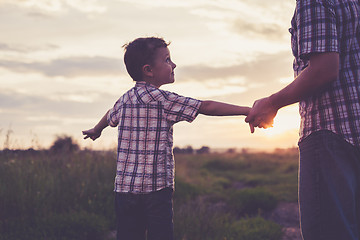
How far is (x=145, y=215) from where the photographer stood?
8.91ft

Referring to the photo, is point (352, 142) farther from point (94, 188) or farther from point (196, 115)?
point (94, 188)

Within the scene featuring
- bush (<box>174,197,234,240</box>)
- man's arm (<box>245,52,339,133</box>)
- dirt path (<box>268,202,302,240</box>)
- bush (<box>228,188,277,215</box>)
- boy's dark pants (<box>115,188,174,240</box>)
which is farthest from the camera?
bush (<box>228,188,277,215</box>)

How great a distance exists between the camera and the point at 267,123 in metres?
2.66

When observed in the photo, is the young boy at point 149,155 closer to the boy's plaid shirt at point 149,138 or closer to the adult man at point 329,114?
the boy's plaid shirt at point 149,138

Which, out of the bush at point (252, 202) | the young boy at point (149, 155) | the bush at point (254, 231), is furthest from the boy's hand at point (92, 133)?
the bush at point (252, 202)

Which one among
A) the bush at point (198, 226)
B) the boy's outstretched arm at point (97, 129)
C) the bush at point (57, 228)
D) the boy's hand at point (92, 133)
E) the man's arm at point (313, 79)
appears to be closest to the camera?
the man's arm at point (313, 79)

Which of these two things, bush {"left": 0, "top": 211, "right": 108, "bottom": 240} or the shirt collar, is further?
bush {"left": 0, "top": 211, "right": 108, "bottom": 240}

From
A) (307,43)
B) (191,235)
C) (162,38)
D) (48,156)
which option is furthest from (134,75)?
(48,156)

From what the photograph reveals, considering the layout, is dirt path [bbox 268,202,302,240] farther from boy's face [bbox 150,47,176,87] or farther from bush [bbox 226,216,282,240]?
boy's face [bbox 150,47,176,87]

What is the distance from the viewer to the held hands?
2.50 metres

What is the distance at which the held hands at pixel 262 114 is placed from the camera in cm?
250

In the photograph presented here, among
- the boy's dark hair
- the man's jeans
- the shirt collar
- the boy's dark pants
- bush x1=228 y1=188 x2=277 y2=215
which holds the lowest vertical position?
bush x1=228 y1=188 x2=277 y2=215

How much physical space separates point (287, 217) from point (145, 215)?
18.0ft

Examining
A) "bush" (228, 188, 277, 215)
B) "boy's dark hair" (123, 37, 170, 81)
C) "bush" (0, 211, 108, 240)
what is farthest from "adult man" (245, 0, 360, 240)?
"bush" (228, 188, 277, 215)
